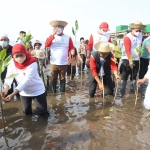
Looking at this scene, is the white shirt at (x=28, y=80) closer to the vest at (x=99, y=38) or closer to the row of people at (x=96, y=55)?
the row of people at (x=96, y=55)

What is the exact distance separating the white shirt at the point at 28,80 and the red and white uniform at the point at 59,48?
1.74 meters

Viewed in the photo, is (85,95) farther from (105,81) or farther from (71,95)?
(105,81)

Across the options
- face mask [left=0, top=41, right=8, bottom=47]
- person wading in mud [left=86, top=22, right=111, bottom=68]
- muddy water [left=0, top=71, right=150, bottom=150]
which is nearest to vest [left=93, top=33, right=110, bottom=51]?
person wading in mud [left=86, top=22, right=111, bottom=68]

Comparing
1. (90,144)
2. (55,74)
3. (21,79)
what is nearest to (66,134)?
(90,144)

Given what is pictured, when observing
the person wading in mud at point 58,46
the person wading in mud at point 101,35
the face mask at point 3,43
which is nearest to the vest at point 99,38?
the person wading in mud at point 101,35

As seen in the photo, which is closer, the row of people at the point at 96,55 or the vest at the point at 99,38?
the row of people at the point at 96,55

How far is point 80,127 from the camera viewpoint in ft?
12.2

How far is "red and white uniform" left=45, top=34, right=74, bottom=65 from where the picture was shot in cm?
562

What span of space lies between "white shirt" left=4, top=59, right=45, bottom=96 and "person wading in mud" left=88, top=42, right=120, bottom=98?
1513 millimetres

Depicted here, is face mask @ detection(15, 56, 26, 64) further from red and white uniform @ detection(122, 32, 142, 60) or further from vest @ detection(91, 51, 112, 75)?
red and white uniform @ detection(122, 32, 142, 60)

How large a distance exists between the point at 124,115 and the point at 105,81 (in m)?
1.38

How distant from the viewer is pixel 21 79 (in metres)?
3.86

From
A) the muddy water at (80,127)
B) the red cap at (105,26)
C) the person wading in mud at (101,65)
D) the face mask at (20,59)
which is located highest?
the red cap at (105,26)

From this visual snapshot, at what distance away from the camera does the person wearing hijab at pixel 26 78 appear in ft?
11.7
